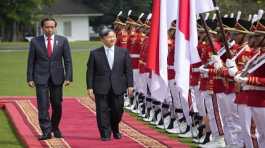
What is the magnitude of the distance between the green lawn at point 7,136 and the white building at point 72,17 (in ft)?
195

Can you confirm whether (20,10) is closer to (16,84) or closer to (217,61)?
(16,84)

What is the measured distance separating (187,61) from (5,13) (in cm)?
5496

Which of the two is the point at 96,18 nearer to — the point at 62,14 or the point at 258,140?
the point at 62,14

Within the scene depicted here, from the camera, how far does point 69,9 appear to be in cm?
7700

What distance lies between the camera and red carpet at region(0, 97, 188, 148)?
39.0 feet

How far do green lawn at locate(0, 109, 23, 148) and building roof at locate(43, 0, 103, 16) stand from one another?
59.7 m

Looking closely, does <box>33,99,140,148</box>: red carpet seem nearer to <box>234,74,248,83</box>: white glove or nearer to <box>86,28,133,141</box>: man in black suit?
<box>86,28,133,141</box>: man in black suit

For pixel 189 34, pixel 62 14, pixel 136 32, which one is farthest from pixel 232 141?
pixel 62 14

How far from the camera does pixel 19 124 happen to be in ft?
46.4

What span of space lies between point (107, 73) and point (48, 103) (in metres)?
1.11

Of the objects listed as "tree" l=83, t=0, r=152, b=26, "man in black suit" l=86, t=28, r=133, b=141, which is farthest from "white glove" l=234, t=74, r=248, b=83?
"tree" l=83, t=0, r=152, b=26

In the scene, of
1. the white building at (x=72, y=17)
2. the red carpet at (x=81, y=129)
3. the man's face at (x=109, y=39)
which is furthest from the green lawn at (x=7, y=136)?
the white building at (x=72, y=17)

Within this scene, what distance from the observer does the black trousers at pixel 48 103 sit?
1254cm

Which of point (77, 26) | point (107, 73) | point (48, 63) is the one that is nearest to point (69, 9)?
point (77, 26)
